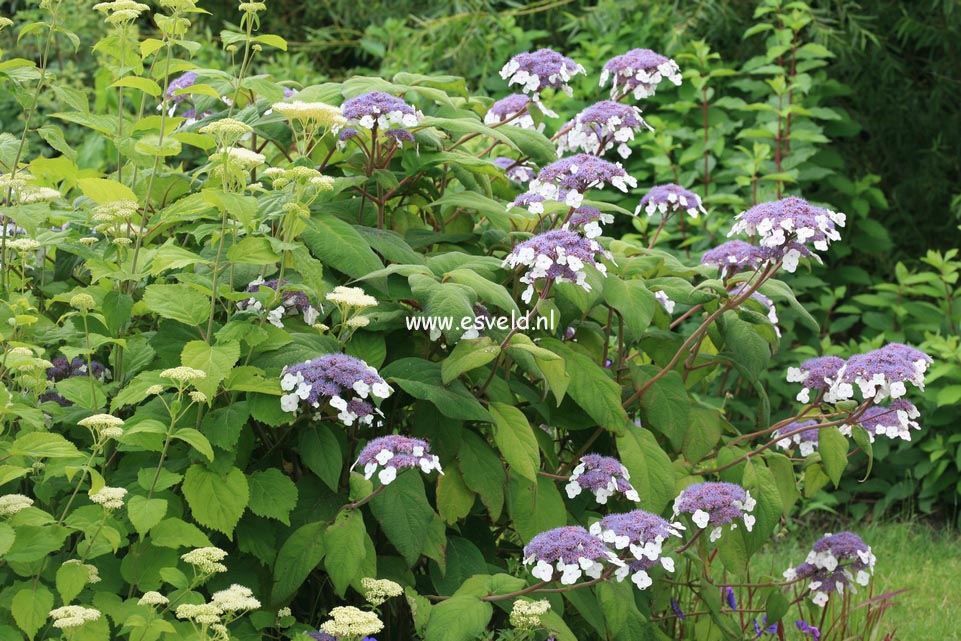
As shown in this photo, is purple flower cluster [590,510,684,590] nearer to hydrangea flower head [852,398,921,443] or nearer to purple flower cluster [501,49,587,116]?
hydrangea flower head [852,398,921,443]

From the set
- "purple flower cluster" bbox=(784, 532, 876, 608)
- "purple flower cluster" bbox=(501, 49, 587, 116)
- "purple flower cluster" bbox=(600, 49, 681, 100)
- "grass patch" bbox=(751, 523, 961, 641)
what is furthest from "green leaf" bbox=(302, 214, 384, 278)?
"grass patch" bbox=(751, 523, 961, 641)

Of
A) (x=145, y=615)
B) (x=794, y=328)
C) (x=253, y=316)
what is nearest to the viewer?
(x=145, y=615)

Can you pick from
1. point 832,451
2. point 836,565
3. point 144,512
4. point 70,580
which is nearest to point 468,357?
point 144,512

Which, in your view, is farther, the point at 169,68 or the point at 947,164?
the point at 947,164

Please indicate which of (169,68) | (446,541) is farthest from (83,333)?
(446,541)

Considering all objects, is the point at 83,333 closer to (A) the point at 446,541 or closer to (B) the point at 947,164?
(A) the point at 446,541

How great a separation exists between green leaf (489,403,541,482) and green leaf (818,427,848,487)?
27.9 inches

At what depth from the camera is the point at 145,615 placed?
2031 mm

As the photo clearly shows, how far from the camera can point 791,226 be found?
2.30 meters

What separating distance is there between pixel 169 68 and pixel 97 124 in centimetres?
21

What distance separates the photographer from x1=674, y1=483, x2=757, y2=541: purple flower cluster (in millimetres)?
2307

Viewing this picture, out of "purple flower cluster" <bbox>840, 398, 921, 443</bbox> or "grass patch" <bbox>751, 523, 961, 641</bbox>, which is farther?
"grass patch" <bbox>751, 523, 961, 641</bbox>

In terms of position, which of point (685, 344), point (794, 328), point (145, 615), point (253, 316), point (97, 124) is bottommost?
point (794, 328)

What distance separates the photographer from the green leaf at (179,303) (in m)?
2.21
